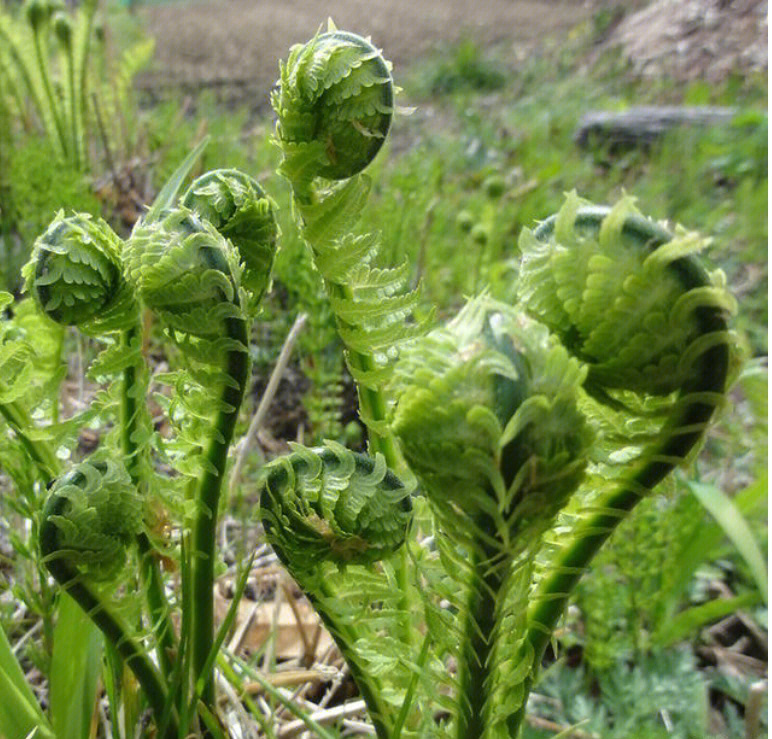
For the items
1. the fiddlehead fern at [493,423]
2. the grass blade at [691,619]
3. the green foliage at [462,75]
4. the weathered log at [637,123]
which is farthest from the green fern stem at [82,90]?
the green foliage at [462,75]

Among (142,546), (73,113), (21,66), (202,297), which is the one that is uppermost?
(21,66)

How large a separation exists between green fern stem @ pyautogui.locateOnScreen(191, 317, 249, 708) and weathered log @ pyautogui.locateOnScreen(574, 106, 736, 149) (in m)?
4.09

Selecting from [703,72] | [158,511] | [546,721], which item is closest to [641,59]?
[703,72]

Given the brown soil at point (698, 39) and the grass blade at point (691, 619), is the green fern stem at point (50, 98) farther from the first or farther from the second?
the brown soil at point (698, 39)

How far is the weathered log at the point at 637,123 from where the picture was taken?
4.58 m

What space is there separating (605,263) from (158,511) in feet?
1.28

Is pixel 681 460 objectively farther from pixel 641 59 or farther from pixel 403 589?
pixel 641 59

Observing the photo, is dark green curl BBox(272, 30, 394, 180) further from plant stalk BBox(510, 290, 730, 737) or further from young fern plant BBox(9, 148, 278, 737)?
plant stalk BBox(510, 290, 730, 737)

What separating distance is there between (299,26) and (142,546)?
7.60 meters

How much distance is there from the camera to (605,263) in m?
0.46

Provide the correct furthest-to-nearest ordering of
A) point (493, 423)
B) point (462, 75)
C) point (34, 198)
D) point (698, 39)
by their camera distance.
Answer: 1. point (698, 39)
2. point (462, 75)
3. point (34, 198)
4. point (493, 423)

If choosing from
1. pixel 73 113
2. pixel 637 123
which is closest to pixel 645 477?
pixel 73 113

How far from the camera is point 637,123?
4.67m

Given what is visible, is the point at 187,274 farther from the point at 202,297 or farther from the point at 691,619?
the point at 691,619
